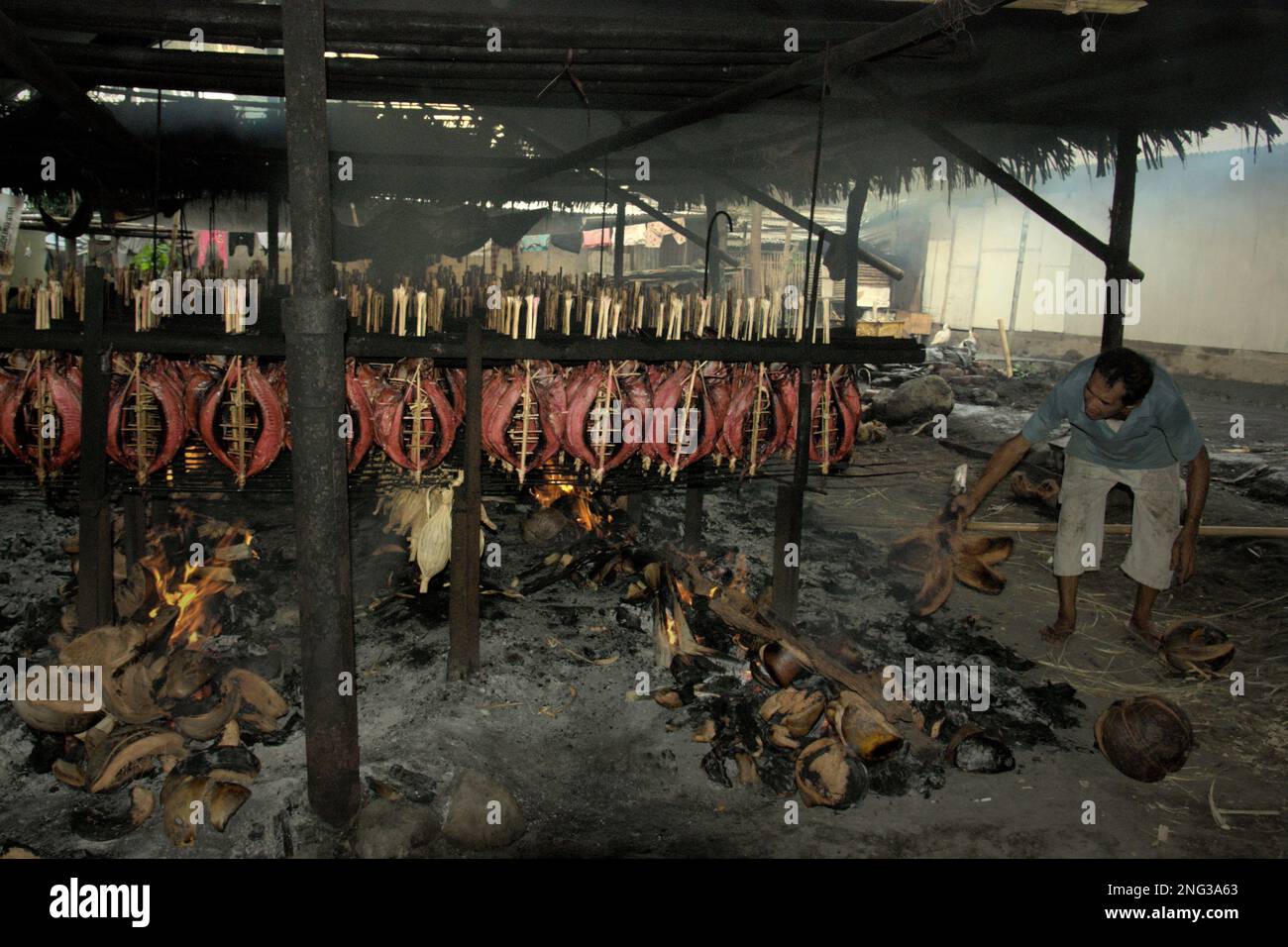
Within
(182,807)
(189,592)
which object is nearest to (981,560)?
(182,807)

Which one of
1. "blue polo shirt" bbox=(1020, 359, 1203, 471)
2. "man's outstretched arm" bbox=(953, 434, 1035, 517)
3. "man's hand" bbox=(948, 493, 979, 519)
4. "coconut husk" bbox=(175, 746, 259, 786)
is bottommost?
"coconut husk" bbox=(175, 746, 259, 786)

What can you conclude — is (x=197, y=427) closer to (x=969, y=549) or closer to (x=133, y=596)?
(x=133, y=596)

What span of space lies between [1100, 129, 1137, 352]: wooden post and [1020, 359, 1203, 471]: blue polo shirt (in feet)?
6.53

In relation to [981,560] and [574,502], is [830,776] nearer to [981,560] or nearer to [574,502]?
[981,560]

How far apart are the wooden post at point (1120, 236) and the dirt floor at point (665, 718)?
239 centimetres

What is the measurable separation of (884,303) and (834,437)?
2414 cm

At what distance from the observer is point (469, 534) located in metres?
5.32

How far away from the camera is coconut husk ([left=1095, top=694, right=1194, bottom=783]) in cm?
465

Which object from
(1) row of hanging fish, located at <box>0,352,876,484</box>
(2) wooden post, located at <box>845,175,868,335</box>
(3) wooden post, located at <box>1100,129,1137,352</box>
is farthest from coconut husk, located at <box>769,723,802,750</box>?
(2) wooden post, located at <box>845,175,868,335</box>

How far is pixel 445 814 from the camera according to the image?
4109 mm

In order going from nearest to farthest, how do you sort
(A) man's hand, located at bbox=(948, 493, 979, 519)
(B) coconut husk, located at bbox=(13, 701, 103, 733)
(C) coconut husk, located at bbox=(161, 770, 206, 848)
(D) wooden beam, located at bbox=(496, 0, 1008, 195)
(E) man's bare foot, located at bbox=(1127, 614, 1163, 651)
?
(D) wooden beam, located at bbox=(496, 0, 1008, 195) → (C) coconut husk, located at bbox=(161, 770, 206, 848) → (B) coconut husk, located at bbox=(13, 701, 103, 733) → (A) man's hand, located at bbox=(948, 493, 979, 519) → (E) man's bare foot, located at bbox=(1127, 614, 1163, 651)

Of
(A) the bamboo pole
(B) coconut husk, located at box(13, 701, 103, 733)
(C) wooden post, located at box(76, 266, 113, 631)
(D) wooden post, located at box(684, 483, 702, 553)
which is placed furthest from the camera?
(A) the bamboo pole

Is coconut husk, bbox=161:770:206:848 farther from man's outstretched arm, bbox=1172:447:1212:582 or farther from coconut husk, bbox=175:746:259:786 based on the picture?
man's outstretched arm, bbox=1172:447:1212:582
